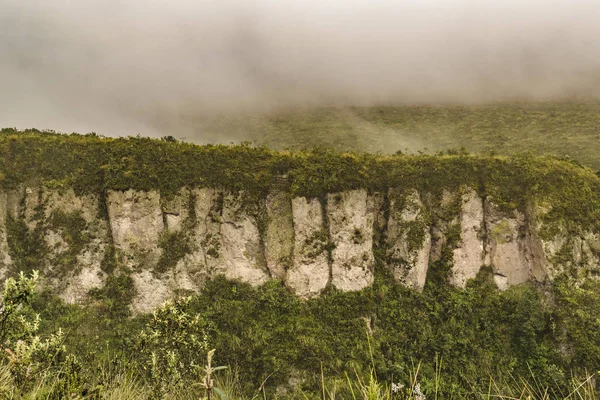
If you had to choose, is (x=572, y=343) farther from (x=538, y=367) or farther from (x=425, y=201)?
(x=425, y=201)

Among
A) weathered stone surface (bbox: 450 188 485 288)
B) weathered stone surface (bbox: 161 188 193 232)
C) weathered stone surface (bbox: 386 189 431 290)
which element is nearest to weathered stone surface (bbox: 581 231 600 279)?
weathered stone surface (bbox: 450 188 485 288)

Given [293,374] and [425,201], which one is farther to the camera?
[425,201]

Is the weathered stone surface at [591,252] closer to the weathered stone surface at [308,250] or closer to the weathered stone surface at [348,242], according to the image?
the weathered stone surface at [348,242]

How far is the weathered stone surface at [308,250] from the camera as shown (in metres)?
24.0

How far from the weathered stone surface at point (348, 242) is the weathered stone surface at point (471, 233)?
7.02 m

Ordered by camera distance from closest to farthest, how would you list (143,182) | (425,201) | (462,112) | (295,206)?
(143,182)
(295,206)
(425,201)
(462,112)

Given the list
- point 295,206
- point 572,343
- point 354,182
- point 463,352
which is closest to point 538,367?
point 572,343

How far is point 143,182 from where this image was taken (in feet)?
74.6

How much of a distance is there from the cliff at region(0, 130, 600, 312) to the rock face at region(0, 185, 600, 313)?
0.24ft

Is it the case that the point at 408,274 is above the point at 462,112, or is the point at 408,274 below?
below

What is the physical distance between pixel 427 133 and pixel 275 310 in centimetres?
3422

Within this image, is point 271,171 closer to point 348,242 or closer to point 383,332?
point 348,242

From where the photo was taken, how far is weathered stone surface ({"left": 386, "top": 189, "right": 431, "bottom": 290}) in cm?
2538

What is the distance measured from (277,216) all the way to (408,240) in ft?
31.7
